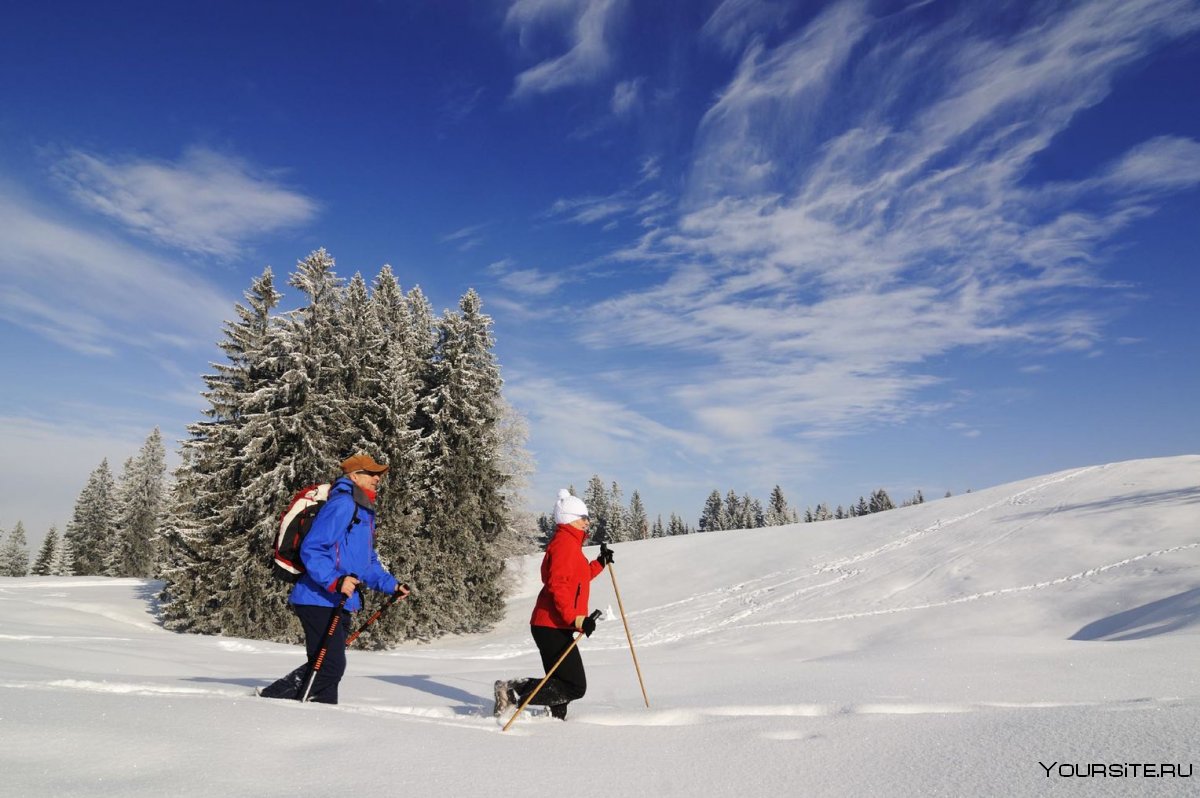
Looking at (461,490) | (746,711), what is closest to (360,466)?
(746,711)

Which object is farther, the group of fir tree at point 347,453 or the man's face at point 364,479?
the group of fir tree at point 347,453

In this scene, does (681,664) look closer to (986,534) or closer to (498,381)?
(986,534)

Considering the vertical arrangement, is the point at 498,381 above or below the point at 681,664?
above

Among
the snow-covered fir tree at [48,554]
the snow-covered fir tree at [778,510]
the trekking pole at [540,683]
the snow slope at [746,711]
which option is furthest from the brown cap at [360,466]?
the snow-covered fir tree at [778,510]

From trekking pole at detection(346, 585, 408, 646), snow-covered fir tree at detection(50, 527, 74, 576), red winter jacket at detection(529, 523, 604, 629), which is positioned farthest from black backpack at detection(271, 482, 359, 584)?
snow-covered fir tree at detection(50, 527, 74, 576)

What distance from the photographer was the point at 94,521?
2149 inches

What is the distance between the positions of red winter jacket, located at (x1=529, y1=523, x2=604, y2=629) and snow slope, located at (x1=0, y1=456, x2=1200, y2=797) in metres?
0.86

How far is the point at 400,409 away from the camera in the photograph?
74.9ft

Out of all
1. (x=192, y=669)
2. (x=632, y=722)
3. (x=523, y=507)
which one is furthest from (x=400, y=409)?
(x=632, y=722)

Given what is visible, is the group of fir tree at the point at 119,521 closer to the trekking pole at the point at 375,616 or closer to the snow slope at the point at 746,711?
the snow slope at the point at 746,711

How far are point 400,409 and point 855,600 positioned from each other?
15.6 meters

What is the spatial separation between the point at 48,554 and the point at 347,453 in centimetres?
5941

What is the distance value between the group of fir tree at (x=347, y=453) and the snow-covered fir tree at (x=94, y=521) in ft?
131

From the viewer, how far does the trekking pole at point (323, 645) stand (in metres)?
5.36
